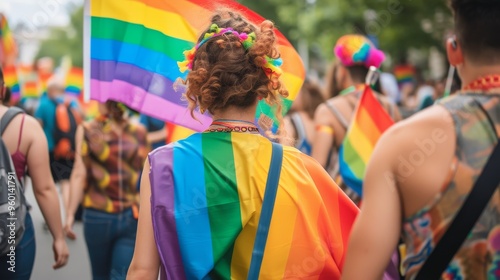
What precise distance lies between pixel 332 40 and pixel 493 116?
2238 centimetres

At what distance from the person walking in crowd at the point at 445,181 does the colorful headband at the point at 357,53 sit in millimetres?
4185

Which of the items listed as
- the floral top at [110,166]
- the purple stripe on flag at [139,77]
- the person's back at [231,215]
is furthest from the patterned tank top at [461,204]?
the floral top at [110,166]

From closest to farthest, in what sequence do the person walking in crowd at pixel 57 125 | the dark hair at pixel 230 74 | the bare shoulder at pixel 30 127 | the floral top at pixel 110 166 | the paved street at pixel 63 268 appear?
the dark hair at pixel 230 74
the bare shoulder at pixel 30 127
the floral top at pixel 110 166
the paved street at pixel 63 268
the person walking in crowd at pixel 57 125

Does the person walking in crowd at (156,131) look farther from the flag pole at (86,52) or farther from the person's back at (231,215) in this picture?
the person's back at (231,215)

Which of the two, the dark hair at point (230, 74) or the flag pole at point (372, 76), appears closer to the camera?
the dark hair at point (230, 74)

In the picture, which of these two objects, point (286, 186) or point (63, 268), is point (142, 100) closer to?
point (286, 186)

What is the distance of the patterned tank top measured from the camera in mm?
2195

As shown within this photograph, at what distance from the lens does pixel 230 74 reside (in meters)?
3.01

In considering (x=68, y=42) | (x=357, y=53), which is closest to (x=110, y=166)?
(x=357, y=53)

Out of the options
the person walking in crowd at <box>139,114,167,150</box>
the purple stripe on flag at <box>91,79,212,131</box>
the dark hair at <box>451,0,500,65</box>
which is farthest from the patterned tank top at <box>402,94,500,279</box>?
the person walking in crowd at <box>139,114,167,150</box>

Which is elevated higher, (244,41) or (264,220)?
(244,41)

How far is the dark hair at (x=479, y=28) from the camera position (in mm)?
2252

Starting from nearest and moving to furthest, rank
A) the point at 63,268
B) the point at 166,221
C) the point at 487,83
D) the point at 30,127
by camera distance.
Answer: the point at 487,83 < the point at 166,221 < the point at 30,127 < the point at 63,268

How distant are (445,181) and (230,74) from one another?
110cm
